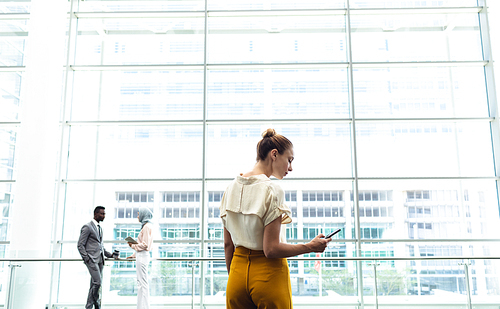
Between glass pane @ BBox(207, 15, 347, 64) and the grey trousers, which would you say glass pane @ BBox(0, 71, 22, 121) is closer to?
glass pane @ BBox(207, 15, 347, 64)

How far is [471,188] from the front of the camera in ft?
22.4

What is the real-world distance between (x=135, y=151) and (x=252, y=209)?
19.6 ft

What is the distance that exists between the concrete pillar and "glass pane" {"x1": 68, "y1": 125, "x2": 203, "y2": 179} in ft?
2.72

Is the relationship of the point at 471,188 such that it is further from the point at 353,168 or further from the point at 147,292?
the point at 147,292

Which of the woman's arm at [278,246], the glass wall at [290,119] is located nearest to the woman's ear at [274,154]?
the woman's arm at [278,246]

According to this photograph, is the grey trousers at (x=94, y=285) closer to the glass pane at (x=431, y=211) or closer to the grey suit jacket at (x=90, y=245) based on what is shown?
the grey suit jacket at (x=90, y=245)

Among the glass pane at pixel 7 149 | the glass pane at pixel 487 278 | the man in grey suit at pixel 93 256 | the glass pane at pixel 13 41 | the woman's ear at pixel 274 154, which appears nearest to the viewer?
the woman's ear at pixel 274 154

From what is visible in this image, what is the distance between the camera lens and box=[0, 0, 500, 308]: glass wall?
265 inches

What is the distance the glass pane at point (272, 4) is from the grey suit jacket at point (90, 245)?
4610mm

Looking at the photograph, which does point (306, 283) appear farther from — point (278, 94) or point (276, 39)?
point (276, 39)

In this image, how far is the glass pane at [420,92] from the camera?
7008mm

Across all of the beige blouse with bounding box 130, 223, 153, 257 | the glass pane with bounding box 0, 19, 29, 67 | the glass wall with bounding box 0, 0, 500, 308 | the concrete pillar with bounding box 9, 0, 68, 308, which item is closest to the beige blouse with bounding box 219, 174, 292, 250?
the beige blouse with bounding box 130, 223, 153, 257

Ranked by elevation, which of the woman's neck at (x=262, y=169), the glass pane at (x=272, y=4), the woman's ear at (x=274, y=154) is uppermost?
the glass pane at (x=272, y=4)

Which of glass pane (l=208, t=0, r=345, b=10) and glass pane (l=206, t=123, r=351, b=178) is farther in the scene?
glass pane (l=208, t=0, r=345, b=10)
